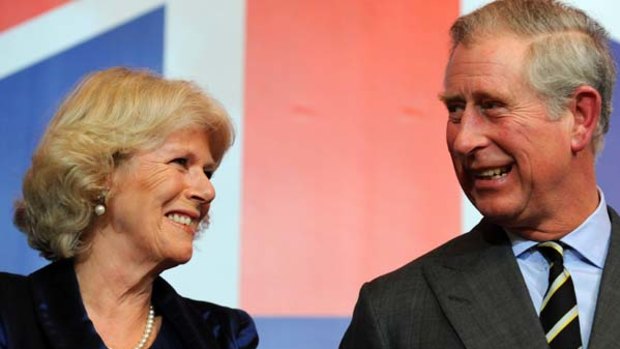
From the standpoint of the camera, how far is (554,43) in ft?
5.36

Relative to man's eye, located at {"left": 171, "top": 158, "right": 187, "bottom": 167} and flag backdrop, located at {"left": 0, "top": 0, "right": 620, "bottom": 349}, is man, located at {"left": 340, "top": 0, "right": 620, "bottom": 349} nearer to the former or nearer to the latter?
man's eye, located at {"left": 171, "top": 158, "right": 187, "bottom": 167}

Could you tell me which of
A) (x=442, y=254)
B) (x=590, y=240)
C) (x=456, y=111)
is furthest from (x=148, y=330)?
(x=590, y=240)

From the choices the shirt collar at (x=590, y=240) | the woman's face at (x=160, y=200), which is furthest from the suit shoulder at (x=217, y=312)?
the shirt collar at (x=590, y=240)

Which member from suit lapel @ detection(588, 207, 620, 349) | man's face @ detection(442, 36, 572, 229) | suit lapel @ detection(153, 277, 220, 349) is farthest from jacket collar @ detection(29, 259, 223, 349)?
suit lapel @ detection(588, 207, 620, 349)

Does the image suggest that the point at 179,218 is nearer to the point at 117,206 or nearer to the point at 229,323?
the point at 117,206

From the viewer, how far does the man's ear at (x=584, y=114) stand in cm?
163

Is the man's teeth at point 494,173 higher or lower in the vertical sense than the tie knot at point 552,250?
higher

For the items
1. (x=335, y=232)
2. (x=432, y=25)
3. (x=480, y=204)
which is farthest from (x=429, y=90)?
(x=480, y=204)

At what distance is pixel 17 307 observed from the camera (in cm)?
176

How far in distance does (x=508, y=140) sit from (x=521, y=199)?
0.30 feet

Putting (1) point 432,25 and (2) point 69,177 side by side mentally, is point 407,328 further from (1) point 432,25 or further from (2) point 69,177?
(1) point 432,25

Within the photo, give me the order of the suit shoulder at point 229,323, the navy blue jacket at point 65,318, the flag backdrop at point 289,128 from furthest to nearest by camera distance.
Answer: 1. the flag backdrop at point 289,128
2. the suit shoulder at point 229,323
3. the navy blue jacket at point 65,318

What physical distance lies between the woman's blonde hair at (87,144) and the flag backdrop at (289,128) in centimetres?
49

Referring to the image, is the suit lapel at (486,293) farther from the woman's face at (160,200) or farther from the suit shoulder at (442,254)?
the woman's face at (160,200)
